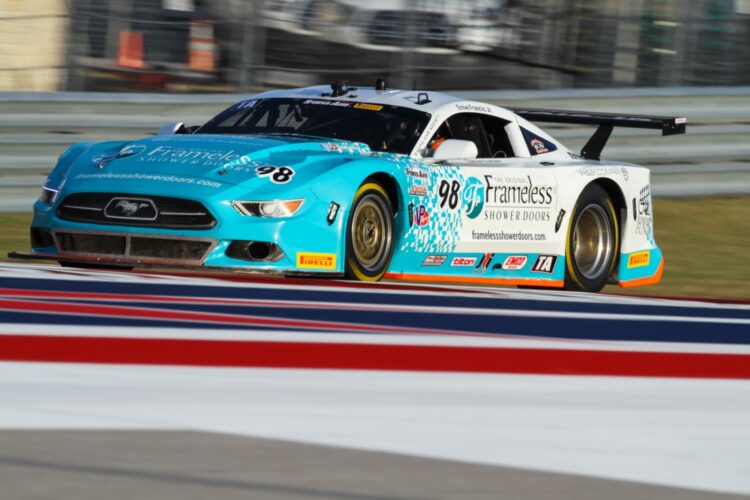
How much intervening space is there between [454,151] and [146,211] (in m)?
1.90

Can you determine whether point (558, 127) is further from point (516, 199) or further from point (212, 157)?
point (212, 157)

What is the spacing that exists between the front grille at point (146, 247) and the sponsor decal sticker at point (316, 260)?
45 cm

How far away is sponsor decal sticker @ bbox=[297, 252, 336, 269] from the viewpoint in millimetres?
7719

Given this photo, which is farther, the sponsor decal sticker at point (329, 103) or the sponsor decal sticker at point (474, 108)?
the sponsor decal sticker at point (474, 108)

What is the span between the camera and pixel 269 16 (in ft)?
43.4

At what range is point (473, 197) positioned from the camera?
8.91 meters

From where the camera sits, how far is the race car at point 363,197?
25.2 ft

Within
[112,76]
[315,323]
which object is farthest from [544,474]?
→ [112,76]

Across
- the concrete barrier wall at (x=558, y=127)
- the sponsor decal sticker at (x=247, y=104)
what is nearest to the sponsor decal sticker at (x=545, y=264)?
the sponsor decal sticker at (x=247, y=104)

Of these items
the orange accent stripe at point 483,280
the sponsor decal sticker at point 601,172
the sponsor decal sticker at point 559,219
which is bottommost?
the orange accent stripe at point 483,280

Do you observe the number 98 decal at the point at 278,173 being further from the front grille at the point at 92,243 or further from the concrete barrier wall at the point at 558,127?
the concrete barrier wall at the point at 558,127

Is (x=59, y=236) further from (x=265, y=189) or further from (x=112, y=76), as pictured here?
(x=112, y=76)

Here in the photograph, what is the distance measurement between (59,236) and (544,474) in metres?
4.88

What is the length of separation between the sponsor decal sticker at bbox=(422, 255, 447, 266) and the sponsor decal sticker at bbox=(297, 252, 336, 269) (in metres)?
0.95
